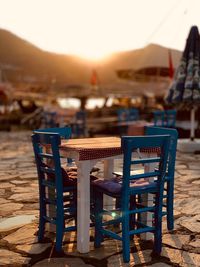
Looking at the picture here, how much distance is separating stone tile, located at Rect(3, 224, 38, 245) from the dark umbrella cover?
21.1 ft

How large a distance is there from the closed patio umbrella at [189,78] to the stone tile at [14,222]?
20.3 ft

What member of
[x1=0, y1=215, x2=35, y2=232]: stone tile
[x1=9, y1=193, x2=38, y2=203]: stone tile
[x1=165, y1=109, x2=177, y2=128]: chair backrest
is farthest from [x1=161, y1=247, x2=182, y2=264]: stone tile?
[x1=165, y1=109, x2=177, y2=128]: chair backrest

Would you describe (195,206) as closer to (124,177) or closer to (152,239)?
(152,239)

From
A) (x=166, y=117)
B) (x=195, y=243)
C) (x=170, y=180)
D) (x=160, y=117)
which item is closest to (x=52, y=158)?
(x=170, y=180)

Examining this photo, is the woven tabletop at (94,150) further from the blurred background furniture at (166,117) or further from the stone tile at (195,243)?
the blurred background furniture at (166,117)

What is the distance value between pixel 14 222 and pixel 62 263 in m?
1.28

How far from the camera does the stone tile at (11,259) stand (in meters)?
3.52

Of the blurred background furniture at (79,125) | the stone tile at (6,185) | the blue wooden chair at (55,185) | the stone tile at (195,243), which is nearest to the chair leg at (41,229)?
the blue wooden chair at (55,185)

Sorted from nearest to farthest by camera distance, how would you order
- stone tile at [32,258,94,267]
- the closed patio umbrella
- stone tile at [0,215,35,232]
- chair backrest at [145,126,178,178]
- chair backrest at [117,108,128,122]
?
1. stone tile at [32,258,94,267]
2. chair backrest at [145,126,178,178]
3. stone tile at [0,215,35,232]
4. the closed patio umbrella
5. chair backrest at [117,108,128,122]

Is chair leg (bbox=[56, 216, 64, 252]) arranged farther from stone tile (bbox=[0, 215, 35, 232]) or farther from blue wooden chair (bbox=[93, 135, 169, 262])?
stone tile (bbox=[0, 215, 35, 232])

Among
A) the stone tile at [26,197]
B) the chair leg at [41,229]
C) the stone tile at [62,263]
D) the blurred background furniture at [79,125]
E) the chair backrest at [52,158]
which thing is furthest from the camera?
the blurred background furniture at [79,125]

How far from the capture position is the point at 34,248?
3.88 m

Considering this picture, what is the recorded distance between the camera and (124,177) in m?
3.43

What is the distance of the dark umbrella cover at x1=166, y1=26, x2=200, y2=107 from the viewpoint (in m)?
10.0
